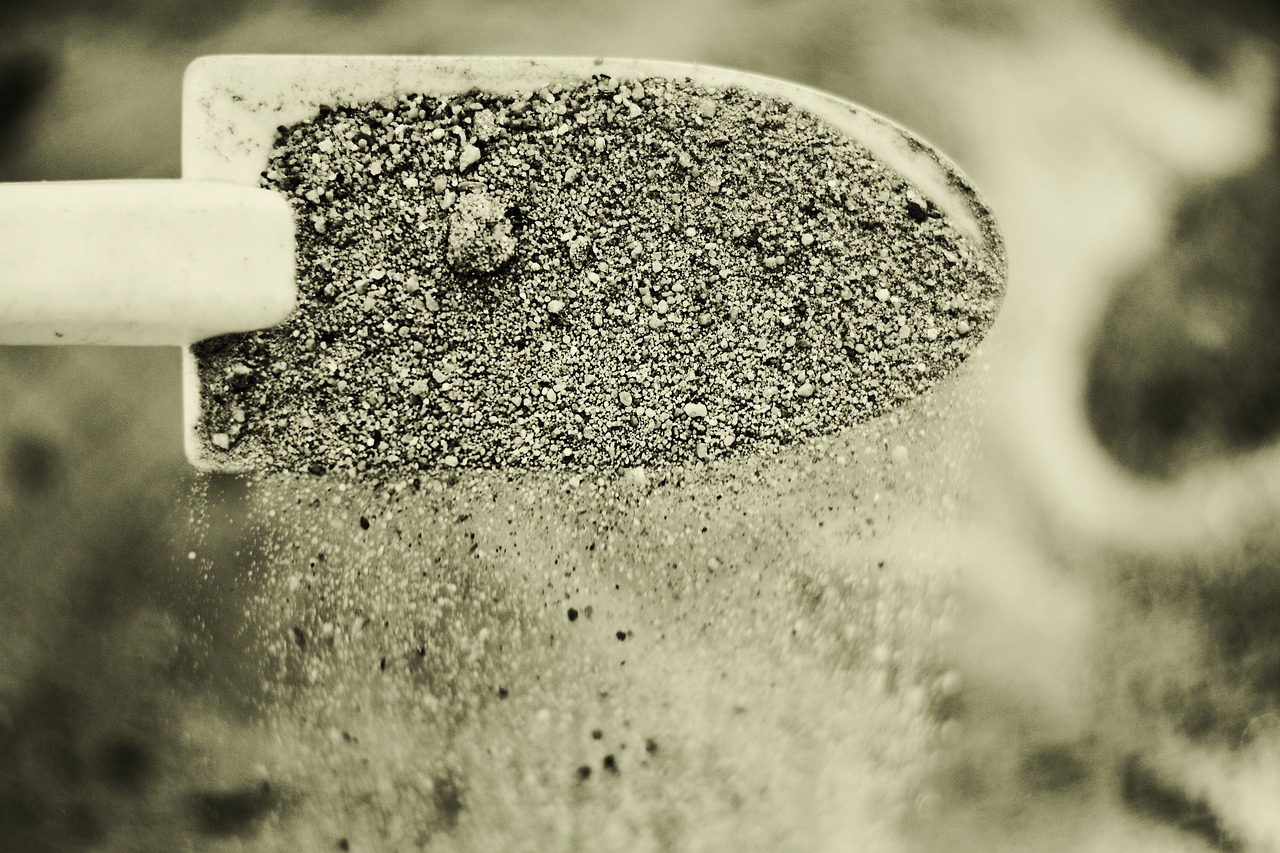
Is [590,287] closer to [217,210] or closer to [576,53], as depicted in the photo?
[576,53]

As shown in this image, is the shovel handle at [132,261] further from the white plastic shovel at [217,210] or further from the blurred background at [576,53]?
the blurred background at [576,53]

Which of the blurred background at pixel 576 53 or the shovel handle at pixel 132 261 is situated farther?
the blurred background at pixel 576 53

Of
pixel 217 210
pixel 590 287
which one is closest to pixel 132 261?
pixel 217 210

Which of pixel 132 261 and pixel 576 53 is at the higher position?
pixel 576 53

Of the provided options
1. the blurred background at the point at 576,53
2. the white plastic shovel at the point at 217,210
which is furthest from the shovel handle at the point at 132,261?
the blurred background at the point at 576,53

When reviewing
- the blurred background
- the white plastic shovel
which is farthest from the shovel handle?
the blurred background
